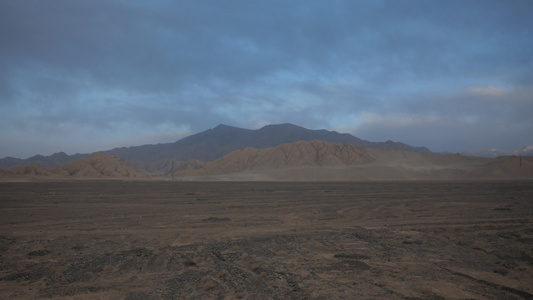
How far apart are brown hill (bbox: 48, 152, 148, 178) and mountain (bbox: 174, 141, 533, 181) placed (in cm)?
1567

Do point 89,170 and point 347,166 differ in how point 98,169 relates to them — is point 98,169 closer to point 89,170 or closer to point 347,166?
point 89,170

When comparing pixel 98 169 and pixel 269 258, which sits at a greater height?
pixel 98 169

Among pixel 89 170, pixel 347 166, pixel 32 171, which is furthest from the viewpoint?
pixel 347 166

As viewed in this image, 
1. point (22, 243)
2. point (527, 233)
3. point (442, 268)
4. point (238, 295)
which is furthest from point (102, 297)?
point (527, 233)

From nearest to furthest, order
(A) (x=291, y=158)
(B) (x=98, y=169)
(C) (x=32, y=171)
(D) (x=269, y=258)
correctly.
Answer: (D) (x=269, y=258)
(C) (x=32, y=171)
(B) (x=98, y=169)
(A) (x=291, y=158)

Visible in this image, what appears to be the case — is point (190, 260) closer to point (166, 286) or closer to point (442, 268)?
point (166, 286)

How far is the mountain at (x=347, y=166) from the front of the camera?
89625mm

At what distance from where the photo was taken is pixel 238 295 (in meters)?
7.24

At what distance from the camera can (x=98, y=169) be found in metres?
99.4

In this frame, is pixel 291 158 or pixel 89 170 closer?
pixel 89 170

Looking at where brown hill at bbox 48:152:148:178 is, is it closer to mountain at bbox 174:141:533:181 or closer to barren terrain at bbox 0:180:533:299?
mountain at bbox 174:141:533:181

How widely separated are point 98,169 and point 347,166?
69.5 m

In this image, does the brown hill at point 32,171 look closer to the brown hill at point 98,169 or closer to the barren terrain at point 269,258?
the brown hill at point 98,169

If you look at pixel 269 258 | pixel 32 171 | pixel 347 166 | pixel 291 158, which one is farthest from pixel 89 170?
pixel 269 258
